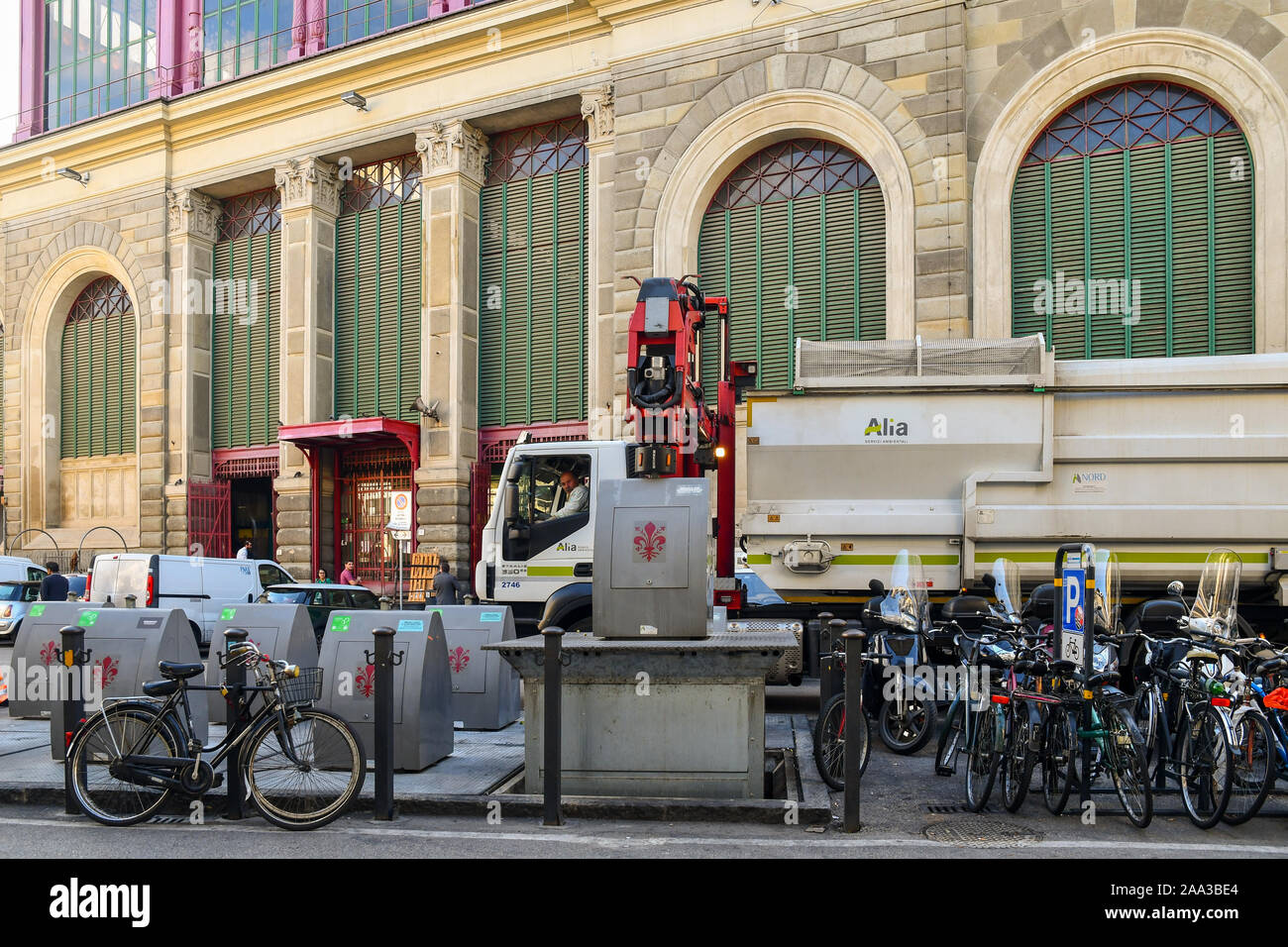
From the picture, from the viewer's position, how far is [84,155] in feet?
94.5

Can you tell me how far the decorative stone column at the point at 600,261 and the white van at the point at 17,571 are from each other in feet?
39.0

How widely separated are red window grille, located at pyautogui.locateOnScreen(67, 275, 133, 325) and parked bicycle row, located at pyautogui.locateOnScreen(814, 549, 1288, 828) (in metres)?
26.8

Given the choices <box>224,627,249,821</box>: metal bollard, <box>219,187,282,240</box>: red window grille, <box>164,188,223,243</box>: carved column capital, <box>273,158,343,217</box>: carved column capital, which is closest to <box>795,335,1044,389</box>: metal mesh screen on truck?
<box>224,627,249,821</box>: metal bollard

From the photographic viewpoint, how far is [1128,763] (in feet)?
22.4

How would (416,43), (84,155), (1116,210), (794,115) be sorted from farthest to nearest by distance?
(84,155) → (416,43) → (794,115) → (1116,210)

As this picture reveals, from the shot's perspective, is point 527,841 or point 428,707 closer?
point 527,841

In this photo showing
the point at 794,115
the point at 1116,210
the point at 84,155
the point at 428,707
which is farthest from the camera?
the point at 84,155

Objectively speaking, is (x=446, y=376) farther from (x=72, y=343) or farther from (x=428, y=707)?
(x=428, y=707)

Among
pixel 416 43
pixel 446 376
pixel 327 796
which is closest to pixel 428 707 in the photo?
pixel 327 796

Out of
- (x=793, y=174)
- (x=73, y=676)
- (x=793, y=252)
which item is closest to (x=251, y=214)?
(x=793, y=174)

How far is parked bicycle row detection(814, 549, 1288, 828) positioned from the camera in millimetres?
6750

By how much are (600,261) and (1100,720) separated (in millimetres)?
16167

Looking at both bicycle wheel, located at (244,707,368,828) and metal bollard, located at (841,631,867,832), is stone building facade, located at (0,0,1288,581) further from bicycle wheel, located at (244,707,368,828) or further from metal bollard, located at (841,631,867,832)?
bicycle wheel, located at (244,707,368,828)

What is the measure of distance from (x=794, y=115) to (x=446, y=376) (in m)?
9.26
